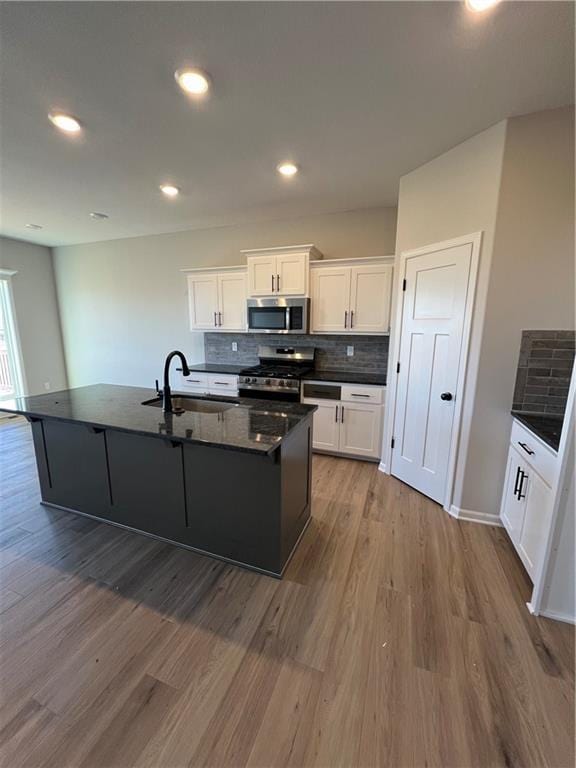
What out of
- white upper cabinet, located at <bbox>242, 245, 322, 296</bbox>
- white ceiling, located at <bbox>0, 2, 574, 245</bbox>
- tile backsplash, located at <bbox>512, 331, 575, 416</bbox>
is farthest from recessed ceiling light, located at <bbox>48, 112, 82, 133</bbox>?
tile backsplash, located at <bbox>512, 331, 575, 416</bbox>

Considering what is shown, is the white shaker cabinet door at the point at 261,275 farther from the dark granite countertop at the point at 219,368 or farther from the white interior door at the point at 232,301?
the dark granite countertop at the point at 219,368

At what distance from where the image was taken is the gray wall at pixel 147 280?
12.3 feet

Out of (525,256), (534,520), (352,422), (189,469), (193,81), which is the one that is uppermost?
(193,81)

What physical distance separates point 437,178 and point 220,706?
3.48 meters

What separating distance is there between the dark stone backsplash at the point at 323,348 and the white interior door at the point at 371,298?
0.37m

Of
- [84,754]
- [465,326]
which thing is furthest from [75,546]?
[465,326]

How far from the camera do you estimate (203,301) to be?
13.6ft

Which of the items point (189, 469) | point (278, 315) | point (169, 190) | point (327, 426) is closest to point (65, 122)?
point (169, 190)

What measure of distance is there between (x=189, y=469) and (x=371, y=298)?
2.52 metres

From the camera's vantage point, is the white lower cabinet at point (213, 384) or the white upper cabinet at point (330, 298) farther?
the white lower cabinet at point (213, 384)

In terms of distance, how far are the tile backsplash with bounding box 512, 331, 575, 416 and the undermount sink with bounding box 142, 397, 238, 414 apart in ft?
6.74

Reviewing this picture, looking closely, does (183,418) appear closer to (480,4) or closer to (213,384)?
(213,384)

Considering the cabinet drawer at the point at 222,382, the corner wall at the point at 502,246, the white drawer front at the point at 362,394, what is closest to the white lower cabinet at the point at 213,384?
the cabinet drawer at the point at 222,382

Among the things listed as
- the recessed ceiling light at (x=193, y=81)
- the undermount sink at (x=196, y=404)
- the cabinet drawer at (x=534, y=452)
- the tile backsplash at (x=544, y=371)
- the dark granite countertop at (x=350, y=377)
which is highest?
the recessed ceiling light at (x=193, y=81)
